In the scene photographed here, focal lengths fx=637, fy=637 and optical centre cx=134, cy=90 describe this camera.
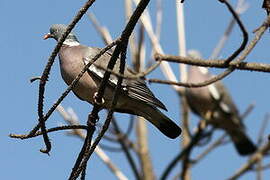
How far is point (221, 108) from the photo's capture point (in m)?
10.0

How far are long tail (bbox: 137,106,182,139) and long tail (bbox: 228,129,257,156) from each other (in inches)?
254

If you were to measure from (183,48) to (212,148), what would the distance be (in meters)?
1.06

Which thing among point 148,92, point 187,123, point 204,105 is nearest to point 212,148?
point 187,123

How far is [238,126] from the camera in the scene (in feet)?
33.3

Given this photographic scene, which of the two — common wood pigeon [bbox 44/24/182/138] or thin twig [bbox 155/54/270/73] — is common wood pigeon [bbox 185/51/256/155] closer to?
common wood pigeon [bbox 44/24/182/138]

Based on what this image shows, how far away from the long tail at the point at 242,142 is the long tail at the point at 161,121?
6.46m

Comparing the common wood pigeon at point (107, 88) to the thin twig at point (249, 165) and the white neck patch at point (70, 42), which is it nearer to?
the white neck patch at point (70, 42)

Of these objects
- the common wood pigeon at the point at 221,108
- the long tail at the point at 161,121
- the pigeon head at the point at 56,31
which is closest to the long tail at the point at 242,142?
the common wood pigeon at the point at 221,108

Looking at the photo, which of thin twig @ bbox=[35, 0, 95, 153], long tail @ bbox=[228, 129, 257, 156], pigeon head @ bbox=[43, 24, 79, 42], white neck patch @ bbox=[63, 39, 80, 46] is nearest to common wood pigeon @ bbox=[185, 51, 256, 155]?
long tail @ bbox=[228, 129, 257, 156]

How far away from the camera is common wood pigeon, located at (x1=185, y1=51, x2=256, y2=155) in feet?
32.5

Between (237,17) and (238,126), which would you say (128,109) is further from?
(238,126)

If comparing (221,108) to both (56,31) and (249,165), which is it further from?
(56,31)

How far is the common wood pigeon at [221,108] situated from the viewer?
9.91 metres

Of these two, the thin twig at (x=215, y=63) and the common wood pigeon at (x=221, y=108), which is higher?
the thin twig at (x=215, y=63)
